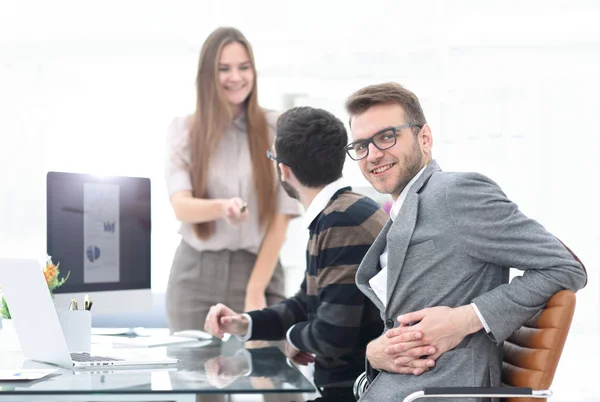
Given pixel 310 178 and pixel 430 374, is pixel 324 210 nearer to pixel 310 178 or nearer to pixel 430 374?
pixel 310 178

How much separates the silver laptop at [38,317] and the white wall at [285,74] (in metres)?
5.23

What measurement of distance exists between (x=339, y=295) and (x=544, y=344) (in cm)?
67

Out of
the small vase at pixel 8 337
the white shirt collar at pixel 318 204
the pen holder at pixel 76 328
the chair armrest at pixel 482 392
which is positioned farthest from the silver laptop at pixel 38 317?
the chair armrest at pixel 482 392

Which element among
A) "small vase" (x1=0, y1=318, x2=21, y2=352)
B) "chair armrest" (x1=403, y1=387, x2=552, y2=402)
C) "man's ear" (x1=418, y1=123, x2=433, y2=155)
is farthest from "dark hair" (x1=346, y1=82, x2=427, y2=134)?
"small vase" (x1=0, y1=318, x2=21, y2=352)

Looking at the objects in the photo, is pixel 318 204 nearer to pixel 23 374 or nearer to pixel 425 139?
pixel 425 139

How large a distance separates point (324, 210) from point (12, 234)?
19.6 feet

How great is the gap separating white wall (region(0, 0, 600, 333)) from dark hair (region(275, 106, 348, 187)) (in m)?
4.74

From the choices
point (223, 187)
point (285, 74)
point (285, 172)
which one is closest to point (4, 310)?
point (285, 172)

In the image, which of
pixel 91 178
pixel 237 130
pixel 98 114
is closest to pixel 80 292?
pixel 91 178

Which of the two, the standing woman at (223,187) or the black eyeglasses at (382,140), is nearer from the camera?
the black eyeglasses at (382,140)

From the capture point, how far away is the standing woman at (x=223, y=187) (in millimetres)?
3383

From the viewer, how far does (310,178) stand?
8.09 ft

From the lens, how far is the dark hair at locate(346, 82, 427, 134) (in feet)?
6.39

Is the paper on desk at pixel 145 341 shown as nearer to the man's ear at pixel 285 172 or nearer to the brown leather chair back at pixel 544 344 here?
the man's ear at pixel 285 172
